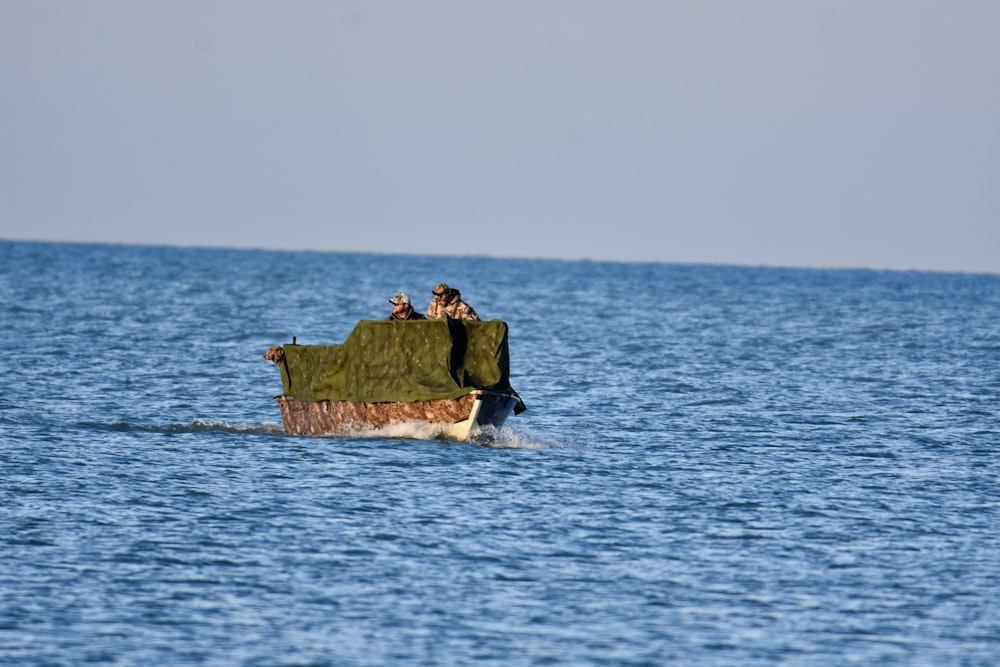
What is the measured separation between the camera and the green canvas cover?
28.0 metres

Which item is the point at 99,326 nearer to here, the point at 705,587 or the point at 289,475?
the point at 289,475

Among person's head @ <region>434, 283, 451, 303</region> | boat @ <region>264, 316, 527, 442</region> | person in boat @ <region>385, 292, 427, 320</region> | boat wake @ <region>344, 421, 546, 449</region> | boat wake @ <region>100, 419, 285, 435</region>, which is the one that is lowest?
boat wake @ <region>100, 419, 285, 435</region>

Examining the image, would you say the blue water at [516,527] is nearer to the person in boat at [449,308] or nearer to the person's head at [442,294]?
the person in boat at [449,308]

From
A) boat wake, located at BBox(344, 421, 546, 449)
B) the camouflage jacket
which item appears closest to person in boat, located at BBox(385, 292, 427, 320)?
the camouflage jacket

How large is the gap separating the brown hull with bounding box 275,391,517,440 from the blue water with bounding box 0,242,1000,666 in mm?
445

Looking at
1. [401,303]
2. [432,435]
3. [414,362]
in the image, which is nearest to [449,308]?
[401,303]

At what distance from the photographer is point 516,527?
20.9 metres

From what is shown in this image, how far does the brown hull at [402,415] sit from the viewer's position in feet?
91.8

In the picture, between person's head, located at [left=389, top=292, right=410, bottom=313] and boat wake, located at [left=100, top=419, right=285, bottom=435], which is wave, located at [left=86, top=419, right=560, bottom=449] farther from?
person's head, located at [left=389, top=292, right=410, bottom=313]

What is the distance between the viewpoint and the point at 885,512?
74.5 ft

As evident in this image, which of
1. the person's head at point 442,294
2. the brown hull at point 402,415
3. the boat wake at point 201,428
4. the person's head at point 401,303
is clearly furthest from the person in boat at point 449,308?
the boat wake at point 201,428

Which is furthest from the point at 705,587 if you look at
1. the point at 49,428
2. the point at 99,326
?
the point at 99,326

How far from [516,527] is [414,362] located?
7998mm

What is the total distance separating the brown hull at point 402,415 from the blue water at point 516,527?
45cm
